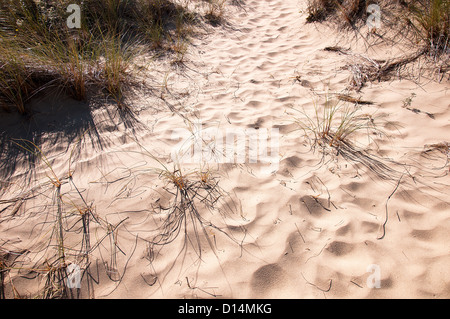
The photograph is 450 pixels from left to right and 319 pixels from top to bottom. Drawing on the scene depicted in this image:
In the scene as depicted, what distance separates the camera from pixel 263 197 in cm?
190

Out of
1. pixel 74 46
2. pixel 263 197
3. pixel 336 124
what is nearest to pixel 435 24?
pixel 336 124

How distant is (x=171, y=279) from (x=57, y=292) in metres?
0.67

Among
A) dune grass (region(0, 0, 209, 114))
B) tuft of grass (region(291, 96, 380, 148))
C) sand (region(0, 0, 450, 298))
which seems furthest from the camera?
dune grass (region(0, 0, 209, 114))

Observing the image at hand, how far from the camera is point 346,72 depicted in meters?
3.07

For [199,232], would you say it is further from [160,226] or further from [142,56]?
[142,56]

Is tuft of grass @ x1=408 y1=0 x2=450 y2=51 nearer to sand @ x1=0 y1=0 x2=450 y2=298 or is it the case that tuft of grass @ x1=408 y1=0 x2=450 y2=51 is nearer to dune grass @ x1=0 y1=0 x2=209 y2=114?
sand @ x1=0 y1=0 x2=450 y2=298

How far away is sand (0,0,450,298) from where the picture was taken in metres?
1.46

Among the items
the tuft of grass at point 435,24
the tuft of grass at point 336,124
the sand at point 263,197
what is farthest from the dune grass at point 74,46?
the tuft of grass at point 435,24

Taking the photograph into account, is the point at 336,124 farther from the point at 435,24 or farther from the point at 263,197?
the point at 435,24

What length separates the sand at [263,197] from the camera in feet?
4.78

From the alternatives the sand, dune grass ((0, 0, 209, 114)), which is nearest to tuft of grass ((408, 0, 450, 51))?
the sand

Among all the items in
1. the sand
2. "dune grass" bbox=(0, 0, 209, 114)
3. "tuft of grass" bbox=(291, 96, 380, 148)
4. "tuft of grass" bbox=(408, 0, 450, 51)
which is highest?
"tuft of grass" bbox=(408, 0, 450, 51)

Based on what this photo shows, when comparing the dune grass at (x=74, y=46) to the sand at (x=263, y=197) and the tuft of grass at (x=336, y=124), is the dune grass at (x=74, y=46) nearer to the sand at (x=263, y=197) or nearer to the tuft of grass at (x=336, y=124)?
the sand at (x=263, y=197)

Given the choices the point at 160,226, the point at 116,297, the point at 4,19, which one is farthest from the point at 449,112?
the point at 4,19
